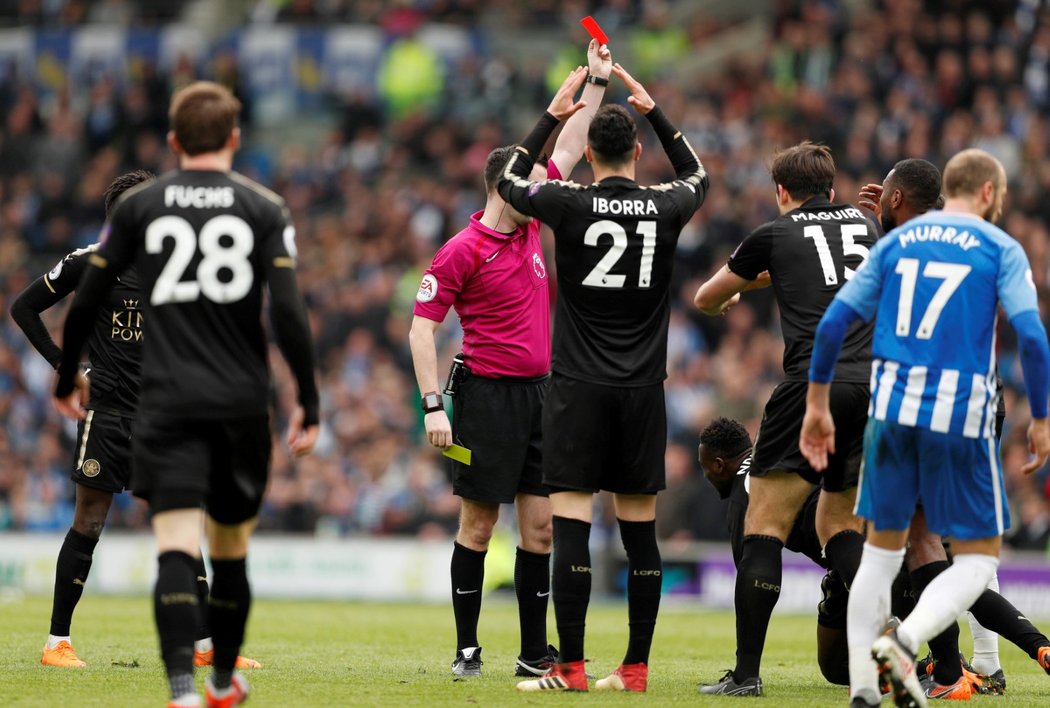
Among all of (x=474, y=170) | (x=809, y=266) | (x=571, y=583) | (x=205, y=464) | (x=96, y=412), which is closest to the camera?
(x=205, y=464)

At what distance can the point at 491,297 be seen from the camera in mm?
8805

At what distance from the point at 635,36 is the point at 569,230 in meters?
18.9

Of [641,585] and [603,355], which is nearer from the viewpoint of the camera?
[603,355]

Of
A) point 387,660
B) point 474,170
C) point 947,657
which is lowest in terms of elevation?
point 387,660

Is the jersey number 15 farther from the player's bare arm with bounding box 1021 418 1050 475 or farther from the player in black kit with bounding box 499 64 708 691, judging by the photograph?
the player's bare arm with bounding box 1021 418 1050 475

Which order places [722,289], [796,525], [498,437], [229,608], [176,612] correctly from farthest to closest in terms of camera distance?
[498,437] → [796,525] → [722,289] → [229,608] → [176,612]

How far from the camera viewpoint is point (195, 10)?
2931cm

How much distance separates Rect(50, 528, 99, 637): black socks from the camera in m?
9.02

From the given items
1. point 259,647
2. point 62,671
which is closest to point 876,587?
point 62,671

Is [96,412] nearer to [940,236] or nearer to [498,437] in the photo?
[498,437]

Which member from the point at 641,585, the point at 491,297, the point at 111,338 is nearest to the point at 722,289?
the point at 491,297

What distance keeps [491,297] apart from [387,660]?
2382 mm

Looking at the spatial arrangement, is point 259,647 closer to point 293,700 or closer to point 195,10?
point 293,700

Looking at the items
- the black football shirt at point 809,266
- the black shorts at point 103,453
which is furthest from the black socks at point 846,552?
the black shorts at point 103,453
